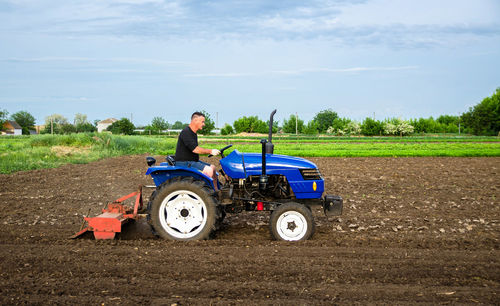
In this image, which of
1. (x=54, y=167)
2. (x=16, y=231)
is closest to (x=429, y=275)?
(x=16, y=231)

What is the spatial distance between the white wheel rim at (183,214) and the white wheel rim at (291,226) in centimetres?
102

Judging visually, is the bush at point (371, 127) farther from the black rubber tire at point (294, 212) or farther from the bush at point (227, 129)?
the black rubber tire at point (294, 212)

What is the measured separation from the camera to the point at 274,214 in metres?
5.45

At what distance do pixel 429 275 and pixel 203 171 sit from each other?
9.80ft

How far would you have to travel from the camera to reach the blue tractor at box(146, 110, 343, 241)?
5.43m

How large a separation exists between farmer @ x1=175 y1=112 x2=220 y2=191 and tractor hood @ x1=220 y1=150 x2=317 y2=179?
0.28m

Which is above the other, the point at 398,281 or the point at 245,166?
the point at 245,166

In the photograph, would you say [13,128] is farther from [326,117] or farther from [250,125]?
[326,117]

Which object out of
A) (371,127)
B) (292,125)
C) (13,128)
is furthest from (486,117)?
(13,128)

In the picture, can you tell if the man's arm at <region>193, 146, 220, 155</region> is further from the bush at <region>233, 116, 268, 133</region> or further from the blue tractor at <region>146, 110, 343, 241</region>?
the bush at <region>233, 116, 268, 133</region>

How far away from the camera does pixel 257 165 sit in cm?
567

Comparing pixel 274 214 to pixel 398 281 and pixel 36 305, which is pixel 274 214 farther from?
pixel 36 305

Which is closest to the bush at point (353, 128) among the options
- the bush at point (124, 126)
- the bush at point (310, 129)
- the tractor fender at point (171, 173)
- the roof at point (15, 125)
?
the bush at point (310, 129)

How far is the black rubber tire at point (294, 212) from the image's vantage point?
5.41m
